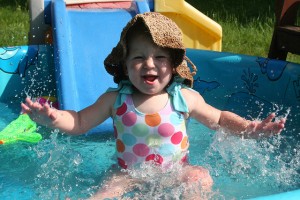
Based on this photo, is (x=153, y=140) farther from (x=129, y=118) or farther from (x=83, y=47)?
(x=83, y=47)

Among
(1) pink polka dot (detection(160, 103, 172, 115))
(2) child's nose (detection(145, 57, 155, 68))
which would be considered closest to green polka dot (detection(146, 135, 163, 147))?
(1) pink polka dot (detection(160, 103, 172, 115))

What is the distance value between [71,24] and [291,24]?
5.01 ft

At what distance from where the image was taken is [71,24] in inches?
144

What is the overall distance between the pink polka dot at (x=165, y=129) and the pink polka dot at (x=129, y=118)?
4.3 inches

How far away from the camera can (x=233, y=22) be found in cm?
605

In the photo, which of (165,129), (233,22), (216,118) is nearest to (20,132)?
(165,129)

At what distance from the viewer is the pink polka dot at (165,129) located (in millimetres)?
2335

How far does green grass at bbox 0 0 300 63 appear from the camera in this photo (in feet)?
16.8

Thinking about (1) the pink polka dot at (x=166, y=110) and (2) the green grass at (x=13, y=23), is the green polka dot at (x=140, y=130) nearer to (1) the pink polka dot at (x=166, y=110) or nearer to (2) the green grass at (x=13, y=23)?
(1) the pink polka dot at (x=166, y=110)

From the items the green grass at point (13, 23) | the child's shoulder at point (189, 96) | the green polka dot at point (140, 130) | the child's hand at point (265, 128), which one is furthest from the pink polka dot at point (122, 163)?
the green grass at point (13, 23)

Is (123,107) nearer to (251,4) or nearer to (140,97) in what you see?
(140,97)

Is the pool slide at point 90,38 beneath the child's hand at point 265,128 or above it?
beneath

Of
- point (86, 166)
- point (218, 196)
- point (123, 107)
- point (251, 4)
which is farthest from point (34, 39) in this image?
point (251, 4)

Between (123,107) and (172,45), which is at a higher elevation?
(172,45)
